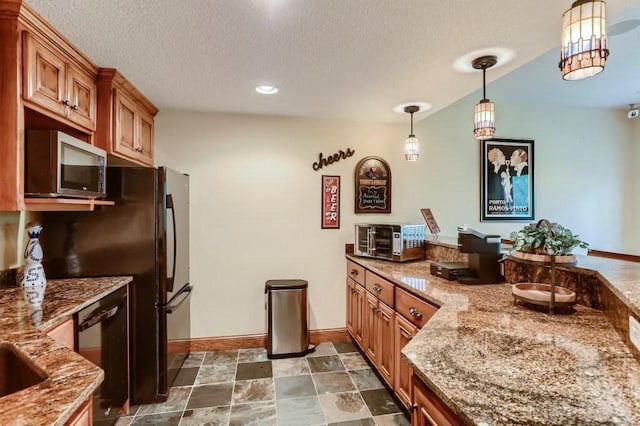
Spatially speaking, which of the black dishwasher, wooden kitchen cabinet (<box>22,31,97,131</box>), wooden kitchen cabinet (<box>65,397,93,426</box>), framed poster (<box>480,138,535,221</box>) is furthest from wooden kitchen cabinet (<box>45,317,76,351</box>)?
framed poster (<box>480,138,535,221</box>)

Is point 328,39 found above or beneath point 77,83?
above

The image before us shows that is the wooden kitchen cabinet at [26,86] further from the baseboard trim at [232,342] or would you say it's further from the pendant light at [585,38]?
the pendant light at [585,38]

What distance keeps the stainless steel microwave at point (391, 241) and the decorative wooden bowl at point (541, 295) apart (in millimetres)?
1243

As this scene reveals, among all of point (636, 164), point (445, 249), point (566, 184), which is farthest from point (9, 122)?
point (636, 164)

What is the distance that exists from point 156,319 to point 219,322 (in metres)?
0.99

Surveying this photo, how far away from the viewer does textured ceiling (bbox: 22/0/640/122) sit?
1517mm

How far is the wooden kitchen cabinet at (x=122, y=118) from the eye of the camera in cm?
228

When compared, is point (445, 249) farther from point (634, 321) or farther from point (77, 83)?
point (77, 83)

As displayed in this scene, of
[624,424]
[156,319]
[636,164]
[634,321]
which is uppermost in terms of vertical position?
[636,164]

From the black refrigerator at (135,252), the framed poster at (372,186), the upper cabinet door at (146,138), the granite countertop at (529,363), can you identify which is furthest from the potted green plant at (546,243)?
the upper cabinet door at (146,138)

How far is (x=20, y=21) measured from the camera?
5.12ft

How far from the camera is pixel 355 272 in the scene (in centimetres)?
320

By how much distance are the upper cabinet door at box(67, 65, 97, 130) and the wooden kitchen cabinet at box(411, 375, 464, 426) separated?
237 cm

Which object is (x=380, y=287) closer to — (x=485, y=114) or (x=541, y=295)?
(x=541, y=295)
